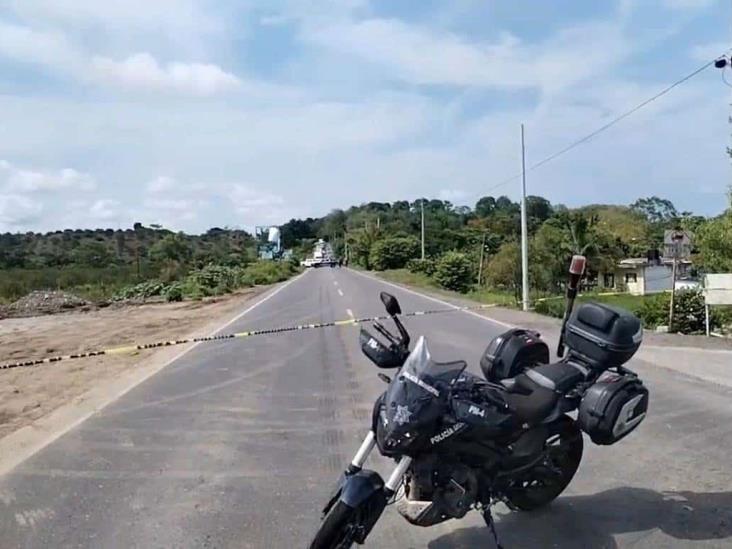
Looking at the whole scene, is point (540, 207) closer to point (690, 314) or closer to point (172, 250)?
point (172, 250)

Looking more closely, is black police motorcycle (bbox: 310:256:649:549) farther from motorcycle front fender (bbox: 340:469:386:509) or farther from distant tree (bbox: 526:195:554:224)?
distant tree (bbox: 526:195:554:224)

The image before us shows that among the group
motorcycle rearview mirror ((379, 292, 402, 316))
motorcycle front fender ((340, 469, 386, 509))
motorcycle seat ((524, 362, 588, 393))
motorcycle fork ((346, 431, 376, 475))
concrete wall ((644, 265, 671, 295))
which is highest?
motorcycle rearview mirror ((379, 292, 402, 316))

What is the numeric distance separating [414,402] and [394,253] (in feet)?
278

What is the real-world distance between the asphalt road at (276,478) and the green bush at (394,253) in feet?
252

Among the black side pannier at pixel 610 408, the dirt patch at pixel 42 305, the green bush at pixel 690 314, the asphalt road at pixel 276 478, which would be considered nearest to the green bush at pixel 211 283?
the dirt patch at pixel 42 305

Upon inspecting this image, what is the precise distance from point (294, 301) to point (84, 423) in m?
23.6

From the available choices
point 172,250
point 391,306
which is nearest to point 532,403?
point 391,306

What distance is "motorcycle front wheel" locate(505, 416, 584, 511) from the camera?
486 centimetres

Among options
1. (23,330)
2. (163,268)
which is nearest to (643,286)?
(163,268)

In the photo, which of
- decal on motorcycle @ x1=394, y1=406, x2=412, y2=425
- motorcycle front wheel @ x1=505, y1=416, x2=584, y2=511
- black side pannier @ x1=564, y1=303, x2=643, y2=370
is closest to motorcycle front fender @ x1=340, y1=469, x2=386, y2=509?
decal on motorcycle @ x1=394, y1=406, x2=412, y2=425

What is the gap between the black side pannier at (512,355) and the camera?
16.3 ft

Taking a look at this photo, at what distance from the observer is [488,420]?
13.9 ft

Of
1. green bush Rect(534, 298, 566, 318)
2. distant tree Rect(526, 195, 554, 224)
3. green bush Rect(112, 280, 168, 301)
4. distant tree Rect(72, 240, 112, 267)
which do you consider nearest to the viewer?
green bush Rect(534, 298, 566, 318)

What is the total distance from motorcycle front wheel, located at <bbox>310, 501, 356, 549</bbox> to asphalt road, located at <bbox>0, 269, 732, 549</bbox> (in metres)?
0.73
